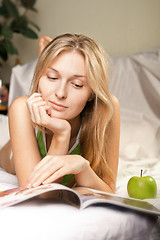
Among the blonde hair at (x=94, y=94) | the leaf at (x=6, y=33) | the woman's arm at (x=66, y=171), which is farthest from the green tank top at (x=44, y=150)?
the leaf at (x=6, y=33)

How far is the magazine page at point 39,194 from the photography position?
0.80m

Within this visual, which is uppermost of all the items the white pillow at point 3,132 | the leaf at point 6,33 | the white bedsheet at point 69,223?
the leaf at point 6,33

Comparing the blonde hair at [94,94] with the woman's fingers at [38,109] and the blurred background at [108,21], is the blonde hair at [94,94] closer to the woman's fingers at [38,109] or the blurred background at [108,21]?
the woman's fingers at [38,109]

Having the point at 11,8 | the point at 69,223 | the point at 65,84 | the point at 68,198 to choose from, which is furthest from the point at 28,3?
the point at 69,223

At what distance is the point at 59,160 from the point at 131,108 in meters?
1.33

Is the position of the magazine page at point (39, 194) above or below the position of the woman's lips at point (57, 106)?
below

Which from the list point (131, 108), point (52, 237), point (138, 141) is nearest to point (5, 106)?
point (131, 108)

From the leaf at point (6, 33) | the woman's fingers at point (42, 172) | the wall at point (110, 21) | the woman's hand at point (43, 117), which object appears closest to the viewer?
the woman's fingers at point (42, 172)

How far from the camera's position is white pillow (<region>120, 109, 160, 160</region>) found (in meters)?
1.85

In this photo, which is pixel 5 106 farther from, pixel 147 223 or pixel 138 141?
pixel 147 223

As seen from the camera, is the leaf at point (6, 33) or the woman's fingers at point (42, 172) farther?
the leaf at point (6, 33)

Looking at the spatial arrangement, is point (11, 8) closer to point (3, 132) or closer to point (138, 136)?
point (3, 132)

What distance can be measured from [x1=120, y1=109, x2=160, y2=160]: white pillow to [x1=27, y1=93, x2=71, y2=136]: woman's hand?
0.80 metres

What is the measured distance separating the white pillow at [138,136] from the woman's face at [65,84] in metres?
0.79
